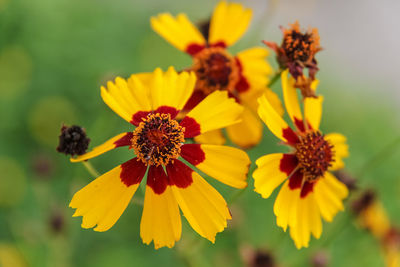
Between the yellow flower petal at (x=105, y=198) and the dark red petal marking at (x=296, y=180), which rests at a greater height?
the dark red petal marking at (x=296, y=180)

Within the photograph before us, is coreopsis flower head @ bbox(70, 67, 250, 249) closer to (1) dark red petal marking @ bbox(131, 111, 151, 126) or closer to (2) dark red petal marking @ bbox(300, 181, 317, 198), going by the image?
(1) dark red petal marking @ bbox(131, 111, 151, 126)

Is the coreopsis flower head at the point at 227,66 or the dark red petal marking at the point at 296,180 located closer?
the dark red petal marking at the point at 296,180

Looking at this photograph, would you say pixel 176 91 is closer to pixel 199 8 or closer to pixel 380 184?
pixel 380 184

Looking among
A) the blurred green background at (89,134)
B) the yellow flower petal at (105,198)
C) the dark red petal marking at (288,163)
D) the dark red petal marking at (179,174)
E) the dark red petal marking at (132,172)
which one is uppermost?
the dark red petal marking at (288,163)

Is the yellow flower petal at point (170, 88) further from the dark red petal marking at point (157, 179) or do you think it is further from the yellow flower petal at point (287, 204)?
the yellow flower petal at point (287, 204)

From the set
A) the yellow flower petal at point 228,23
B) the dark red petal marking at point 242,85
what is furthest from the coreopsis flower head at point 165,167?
the yellow flower petal at point 228,23

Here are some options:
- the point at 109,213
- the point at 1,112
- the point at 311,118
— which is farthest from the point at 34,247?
the point at 311,118
